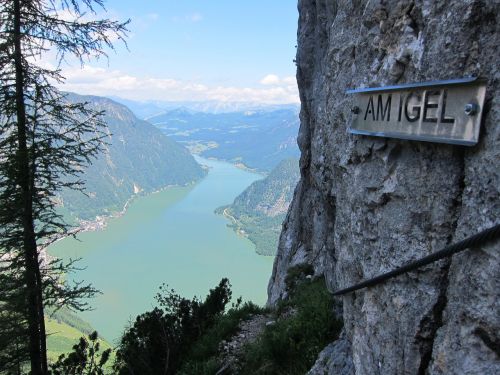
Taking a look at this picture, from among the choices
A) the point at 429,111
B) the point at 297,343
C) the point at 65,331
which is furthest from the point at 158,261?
the point at 429,111

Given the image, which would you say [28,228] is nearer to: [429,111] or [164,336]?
[164,336]

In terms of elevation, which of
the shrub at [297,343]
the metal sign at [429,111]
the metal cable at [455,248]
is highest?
the metal sign at [429,111]

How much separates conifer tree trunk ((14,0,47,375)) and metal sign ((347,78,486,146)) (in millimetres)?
6607

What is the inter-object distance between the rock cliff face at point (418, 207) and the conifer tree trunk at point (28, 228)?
5758mm

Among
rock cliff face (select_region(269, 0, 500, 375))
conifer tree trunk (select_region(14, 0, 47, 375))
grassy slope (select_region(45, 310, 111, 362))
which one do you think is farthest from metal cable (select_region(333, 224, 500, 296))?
grassy slope (select_region(45, 310, 111, 362))

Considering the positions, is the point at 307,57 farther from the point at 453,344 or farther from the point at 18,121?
the point at 453,344

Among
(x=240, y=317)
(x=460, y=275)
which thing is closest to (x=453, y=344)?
(x=460, y=275)

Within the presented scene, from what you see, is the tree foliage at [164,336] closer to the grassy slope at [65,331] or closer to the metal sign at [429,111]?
the metal sign at [429,111]

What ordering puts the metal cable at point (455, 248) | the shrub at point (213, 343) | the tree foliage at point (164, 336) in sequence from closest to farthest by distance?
the metal cable at point (455, 248) < the shrub at point (213, 343) < the tree foliage at point (164, 336)

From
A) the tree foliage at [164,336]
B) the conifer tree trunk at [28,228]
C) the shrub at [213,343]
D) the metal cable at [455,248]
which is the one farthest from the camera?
the tree foliage at [164,336]

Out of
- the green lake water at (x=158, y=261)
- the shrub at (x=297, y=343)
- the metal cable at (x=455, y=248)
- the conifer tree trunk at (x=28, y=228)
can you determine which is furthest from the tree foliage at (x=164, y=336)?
the green lake water at (x=158, y=261)

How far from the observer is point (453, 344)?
2.55 m

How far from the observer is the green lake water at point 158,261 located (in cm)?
9588

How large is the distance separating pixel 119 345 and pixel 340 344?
18.3 ft
